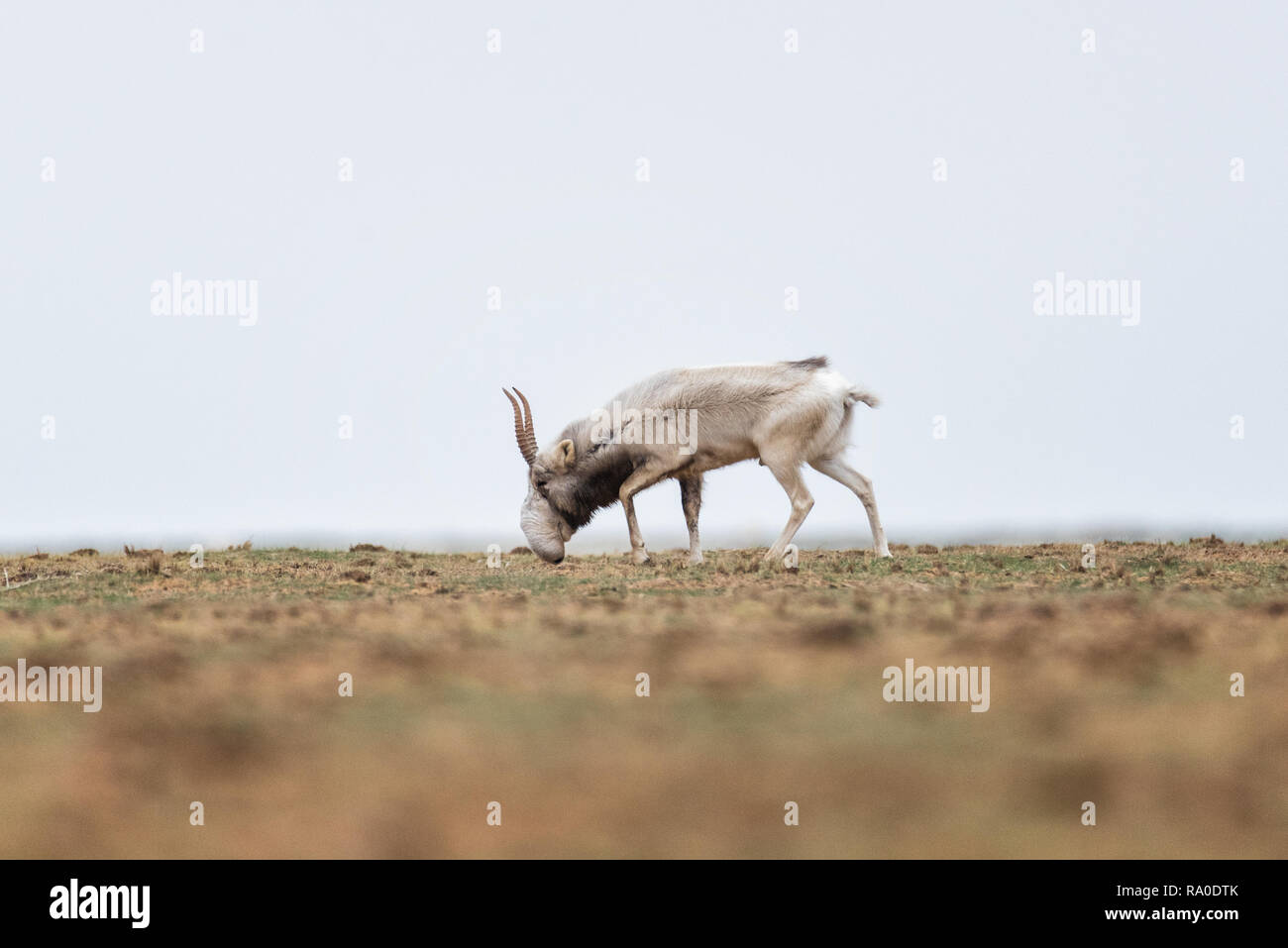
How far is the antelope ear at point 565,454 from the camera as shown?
15664 millimetres

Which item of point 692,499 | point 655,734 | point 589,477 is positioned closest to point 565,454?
point 589,477

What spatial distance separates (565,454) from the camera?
15695 mm

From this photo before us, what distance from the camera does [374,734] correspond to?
4918mm

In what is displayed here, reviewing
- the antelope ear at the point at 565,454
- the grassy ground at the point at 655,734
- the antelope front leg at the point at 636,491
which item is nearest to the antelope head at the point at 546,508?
the antelope ear at the point at 565,454

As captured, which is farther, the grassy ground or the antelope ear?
the antelope ear

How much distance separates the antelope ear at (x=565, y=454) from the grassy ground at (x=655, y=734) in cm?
683

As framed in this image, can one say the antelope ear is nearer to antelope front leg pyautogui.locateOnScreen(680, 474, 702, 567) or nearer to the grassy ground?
antelope front leg pyautogui.locateOnScreen(680, 474, 702, 567)

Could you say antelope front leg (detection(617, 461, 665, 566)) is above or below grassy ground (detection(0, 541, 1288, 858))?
above

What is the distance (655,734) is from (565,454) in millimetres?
11007

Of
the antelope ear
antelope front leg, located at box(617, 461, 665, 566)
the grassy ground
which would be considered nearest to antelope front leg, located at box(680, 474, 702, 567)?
antelope front leg, located at box(617, 461, 665, 566)

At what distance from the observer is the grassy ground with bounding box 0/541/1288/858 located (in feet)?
12.8

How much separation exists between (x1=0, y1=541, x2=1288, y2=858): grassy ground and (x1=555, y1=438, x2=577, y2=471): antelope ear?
6.83 m

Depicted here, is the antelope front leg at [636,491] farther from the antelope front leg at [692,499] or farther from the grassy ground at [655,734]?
the grassy ground at [655,734]
